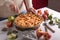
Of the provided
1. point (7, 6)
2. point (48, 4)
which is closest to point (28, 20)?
point (7, 6)

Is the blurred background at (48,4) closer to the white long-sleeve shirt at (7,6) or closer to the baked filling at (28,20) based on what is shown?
the white long-sleeve shirt at (7,6)

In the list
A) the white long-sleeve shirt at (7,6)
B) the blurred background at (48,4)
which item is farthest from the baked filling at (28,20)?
the blurred background at (48,4)

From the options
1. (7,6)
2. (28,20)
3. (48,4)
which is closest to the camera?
(28,20)

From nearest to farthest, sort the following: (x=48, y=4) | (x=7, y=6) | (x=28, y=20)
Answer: (x=28, y=20) < (x=7, y=6) < (x=48, y=4)

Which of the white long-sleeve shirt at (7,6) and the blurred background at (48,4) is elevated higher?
the white long-sleeve shirt at (7,6)

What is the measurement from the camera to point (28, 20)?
131 cm

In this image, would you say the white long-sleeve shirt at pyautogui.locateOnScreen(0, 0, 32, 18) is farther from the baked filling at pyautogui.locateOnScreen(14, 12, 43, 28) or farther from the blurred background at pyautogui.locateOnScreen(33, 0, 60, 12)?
the blurred background at pyautogui.locateOnScreen(33, 0, 60, 12)

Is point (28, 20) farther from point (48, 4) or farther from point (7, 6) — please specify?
point (48, 4)

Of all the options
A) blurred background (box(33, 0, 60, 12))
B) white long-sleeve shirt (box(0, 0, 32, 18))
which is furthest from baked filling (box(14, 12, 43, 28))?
blurred background (box(33, 0, 60, 12))

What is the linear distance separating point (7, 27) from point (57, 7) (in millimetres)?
1814

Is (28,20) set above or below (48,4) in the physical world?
above

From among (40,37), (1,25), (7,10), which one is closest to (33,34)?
(40,37)

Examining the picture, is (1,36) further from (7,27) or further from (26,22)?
(26,22)

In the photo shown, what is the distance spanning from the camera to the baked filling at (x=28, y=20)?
1.20 metres
